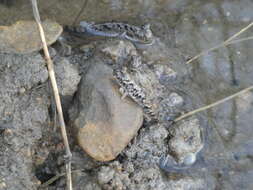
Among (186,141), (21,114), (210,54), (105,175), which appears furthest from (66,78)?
(210,54)

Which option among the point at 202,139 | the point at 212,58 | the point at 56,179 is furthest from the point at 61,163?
the point at 212,58

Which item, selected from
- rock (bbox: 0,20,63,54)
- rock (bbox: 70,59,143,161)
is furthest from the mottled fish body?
rock (bbox: 70,59,143,161)

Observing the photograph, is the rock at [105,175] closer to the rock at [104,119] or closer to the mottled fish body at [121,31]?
the rock at [104,119]

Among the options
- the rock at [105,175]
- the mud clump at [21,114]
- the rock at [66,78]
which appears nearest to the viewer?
the mud clump at [21,114]

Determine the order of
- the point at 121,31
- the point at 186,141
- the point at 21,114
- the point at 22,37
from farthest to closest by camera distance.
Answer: the point at 121,31 → the point at 186,141 → the point at 22,37 → the point at 21,114

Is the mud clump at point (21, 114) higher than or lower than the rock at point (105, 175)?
higher

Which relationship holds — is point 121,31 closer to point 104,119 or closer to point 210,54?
point 210,54

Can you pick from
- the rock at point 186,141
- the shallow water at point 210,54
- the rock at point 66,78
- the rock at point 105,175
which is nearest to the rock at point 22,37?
the rock at point 66,78
